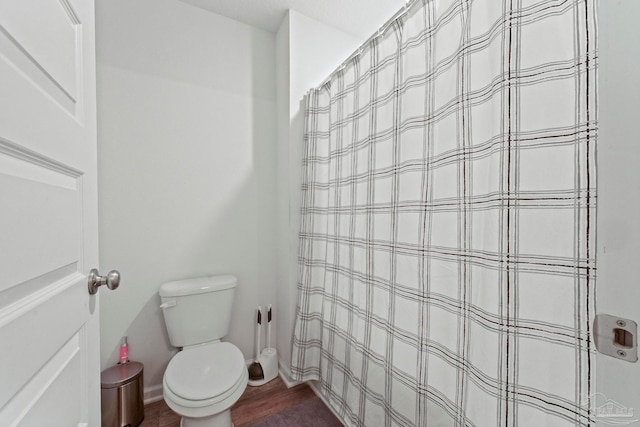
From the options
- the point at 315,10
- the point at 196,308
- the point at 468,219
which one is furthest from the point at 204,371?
the point at 315,10

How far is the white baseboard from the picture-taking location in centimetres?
162

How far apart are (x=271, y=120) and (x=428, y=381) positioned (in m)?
1.78

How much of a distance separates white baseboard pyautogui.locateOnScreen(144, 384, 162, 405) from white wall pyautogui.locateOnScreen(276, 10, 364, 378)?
744 millimetres

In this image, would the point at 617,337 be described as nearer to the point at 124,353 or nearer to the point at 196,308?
the point at 196,308

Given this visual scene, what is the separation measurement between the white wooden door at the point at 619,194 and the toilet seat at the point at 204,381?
4.09 feet

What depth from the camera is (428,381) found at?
0.93 metres

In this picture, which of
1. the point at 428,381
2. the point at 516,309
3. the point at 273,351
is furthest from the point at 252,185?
the point at 516,309

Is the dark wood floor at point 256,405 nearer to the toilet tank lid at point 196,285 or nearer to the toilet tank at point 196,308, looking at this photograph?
the toilet tank at point 196,308

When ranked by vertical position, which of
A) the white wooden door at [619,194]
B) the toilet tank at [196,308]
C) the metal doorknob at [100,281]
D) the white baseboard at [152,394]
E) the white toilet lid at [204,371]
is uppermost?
the white wooden door at [619,194]

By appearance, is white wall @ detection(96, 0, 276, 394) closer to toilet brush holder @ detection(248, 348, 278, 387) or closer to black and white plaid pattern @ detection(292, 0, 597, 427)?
toilet brush holder @ detection(248, 348, 278, 387)

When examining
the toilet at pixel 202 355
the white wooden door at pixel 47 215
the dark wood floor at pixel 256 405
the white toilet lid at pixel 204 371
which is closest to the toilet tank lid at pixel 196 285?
the toilet at pixel 202 355

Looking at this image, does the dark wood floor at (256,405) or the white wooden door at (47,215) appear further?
the dark wood floor at (256,405)

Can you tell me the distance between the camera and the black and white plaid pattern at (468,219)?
1.92ft

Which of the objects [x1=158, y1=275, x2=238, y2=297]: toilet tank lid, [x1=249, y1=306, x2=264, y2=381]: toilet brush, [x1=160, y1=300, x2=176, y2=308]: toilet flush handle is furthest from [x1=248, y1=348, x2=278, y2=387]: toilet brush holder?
[x1=160, y1=300, x2=176, y2=308]: toilet flush handle
